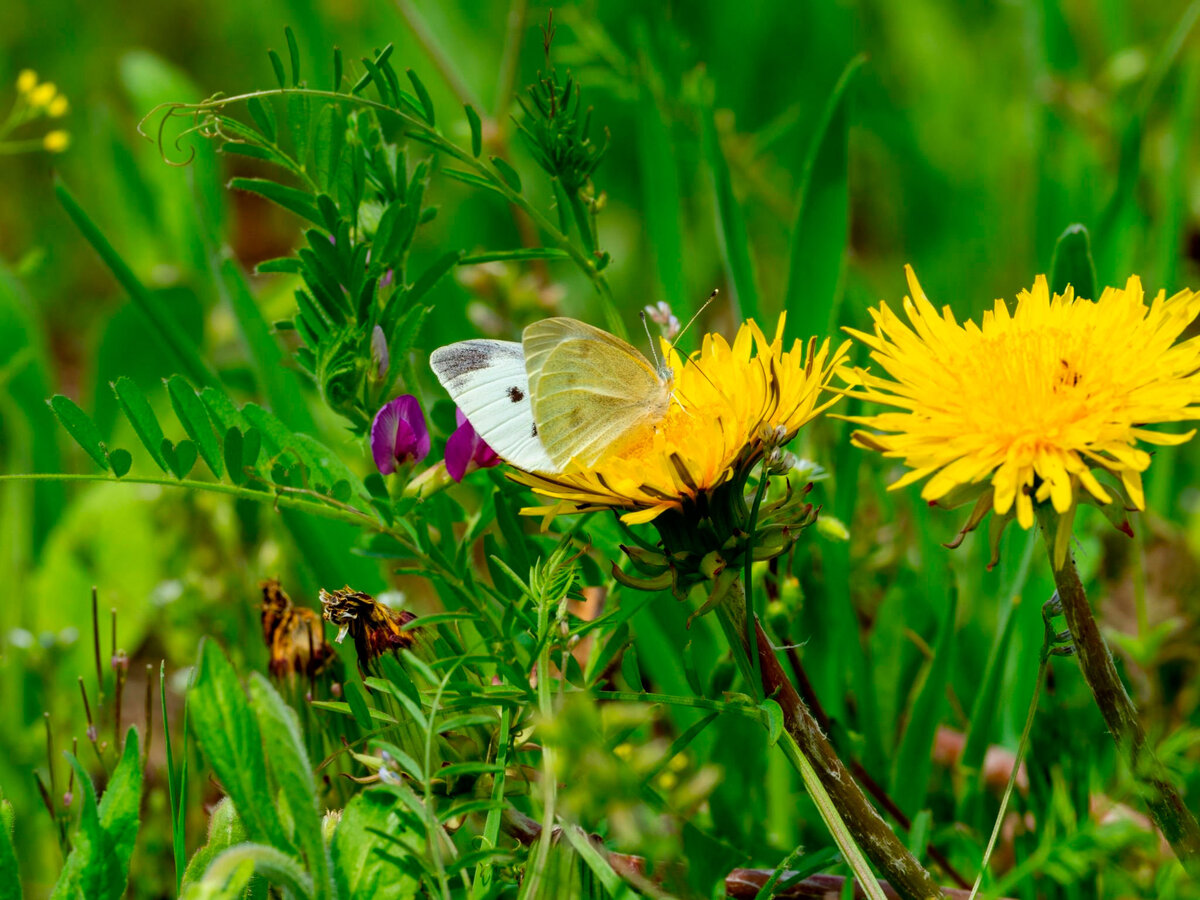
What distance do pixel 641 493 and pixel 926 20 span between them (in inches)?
90.1

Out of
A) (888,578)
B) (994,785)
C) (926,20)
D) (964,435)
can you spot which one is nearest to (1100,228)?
(888,578)

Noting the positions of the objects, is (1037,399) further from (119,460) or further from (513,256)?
(119,460)

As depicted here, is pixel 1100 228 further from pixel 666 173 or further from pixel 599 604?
pixel 599 604

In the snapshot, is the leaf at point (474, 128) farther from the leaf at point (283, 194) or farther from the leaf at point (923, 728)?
the leaf at point (923, 728)

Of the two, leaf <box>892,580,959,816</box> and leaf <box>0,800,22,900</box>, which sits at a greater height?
leaf <box>0,800,22,900</box>

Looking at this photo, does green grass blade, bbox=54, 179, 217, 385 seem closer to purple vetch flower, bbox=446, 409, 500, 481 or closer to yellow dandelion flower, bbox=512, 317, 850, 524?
purple vetch flower, bbox=446, 409, 500, 481

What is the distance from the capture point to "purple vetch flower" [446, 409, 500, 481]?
0.80m

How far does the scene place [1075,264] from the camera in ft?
2.93

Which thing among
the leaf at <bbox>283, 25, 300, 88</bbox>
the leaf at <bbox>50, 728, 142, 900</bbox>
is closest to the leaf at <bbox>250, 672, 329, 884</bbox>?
the leaf at <bbox>50, 728, 142, 900</bbox>

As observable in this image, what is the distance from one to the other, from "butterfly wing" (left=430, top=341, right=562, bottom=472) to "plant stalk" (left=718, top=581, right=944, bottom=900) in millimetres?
167

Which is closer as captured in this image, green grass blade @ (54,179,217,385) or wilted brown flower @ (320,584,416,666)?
wilted brown flower @ (320,584,416,666)

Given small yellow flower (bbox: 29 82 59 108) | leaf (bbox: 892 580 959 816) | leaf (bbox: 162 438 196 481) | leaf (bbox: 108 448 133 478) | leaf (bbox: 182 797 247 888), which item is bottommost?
leaf (bbox: 892 580 959 816)

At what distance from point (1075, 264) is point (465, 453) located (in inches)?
20.8

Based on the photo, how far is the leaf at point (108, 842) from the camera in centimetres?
68
